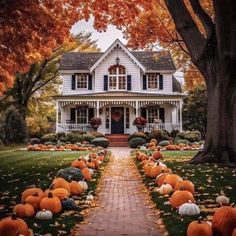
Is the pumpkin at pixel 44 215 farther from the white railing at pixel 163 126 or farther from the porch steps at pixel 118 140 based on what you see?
the white railing at pixel 163 126

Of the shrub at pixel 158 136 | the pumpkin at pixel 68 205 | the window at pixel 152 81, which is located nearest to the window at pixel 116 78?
the window at pixel 152 81

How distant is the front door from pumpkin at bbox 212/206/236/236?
97.0ft

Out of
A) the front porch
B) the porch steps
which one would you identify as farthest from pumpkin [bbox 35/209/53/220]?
the front porch

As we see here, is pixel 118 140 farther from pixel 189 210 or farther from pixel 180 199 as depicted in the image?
pixel 189 210

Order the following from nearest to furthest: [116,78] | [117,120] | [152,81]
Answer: [117,120] < [116,78] < [152,81]

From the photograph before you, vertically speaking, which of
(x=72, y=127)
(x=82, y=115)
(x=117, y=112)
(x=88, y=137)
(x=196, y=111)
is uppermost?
(x=196, y=111)

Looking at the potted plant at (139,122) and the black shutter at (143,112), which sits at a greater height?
the black shutter at (143,112)

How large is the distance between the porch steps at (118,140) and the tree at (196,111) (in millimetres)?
8511

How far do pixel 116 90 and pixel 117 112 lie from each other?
1913 millimetres

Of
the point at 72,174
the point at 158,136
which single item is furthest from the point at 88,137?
the point at 72,174

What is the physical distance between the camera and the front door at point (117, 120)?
34.9 m

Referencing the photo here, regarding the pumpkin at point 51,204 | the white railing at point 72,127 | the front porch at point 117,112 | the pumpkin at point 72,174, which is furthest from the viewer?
the white railing at point 72,127

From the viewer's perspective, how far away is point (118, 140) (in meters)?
32.6

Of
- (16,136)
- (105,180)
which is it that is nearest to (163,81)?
(16,136)
